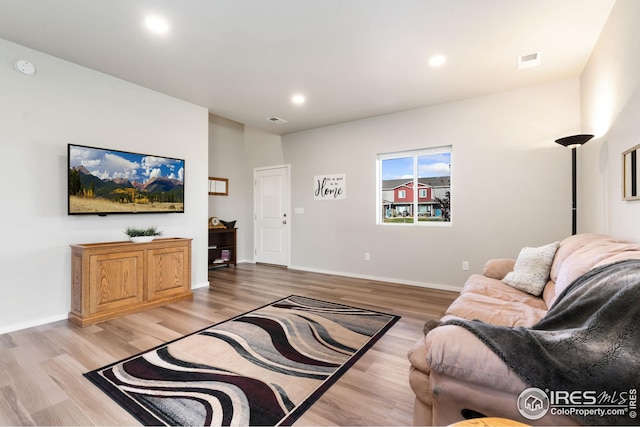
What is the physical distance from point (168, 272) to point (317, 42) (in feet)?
9.81

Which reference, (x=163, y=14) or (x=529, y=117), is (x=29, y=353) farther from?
(x=529, y=117)

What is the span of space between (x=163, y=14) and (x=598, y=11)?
11.0 ft

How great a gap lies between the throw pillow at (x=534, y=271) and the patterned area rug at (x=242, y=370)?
115cm

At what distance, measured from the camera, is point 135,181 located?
11.2 ft

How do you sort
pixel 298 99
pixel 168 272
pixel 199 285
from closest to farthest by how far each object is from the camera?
pixel 168 272
pixel 298 99
pixel 199 285

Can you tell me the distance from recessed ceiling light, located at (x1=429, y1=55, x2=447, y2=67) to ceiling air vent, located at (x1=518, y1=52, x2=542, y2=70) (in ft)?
2.40

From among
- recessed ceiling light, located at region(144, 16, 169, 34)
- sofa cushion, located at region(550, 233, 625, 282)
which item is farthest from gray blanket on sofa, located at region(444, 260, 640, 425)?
recessed ceiling light, located at region(144, 16, 169, 34)

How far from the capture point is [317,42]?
8.50 feet

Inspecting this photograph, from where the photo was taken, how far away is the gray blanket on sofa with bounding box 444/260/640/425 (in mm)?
865

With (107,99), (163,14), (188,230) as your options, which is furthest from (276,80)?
(188,230)

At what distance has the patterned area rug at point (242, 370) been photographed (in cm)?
158

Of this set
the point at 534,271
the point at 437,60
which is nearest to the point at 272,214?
the point at 437,60

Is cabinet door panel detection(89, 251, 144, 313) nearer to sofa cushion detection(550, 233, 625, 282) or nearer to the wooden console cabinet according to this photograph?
the wooden console cabinet

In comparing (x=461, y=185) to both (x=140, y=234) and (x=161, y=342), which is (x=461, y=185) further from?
(x=140, y=234)
